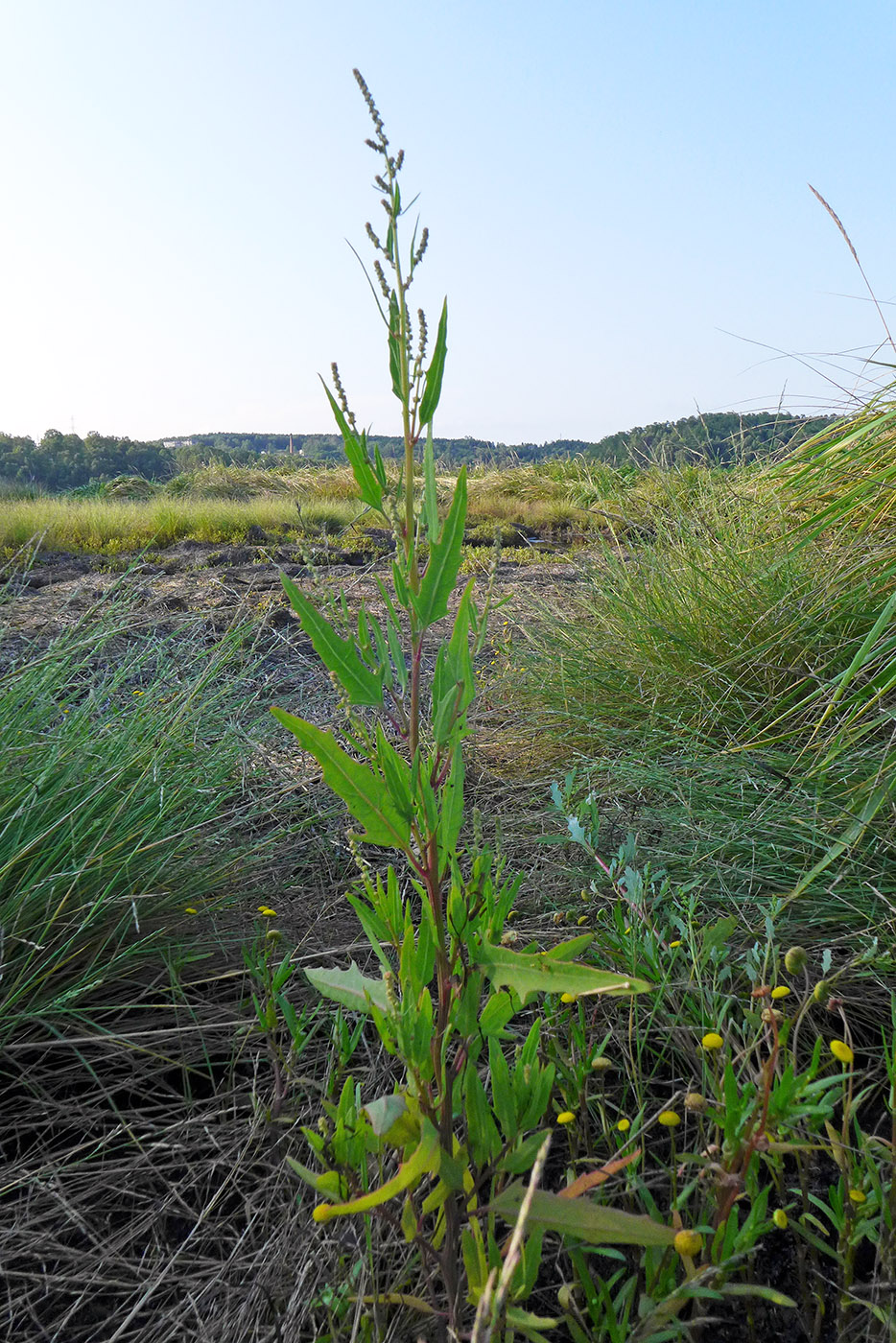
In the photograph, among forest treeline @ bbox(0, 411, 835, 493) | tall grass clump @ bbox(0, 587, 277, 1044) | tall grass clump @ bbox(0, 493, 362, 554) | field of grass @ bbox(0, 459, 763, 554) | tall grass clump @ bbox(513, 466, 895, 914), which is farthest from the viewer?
tall grass clump @ bbox(0, 493, 362, 554)

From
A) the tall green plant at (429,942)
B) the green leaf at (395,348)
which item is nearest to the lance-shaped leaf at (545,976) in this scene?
the tall green plant at (429,942)

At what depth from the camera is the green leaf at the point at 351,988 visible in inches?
26.9

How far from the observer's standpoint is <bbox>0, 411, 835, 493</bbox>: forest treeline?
8.81 feet

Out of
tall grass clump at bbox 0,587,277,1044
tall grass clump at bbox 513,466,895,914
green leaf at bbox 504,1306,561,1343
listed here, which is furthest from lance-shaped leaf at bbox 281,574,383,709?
tall grass clump at bbox 513,466,895,914

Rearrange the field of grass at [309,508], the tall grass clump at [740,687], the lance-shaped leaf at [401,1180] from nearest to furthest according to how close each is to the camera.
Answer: the lance-shaped leaf at [401,1180], the tall grass clump at [740,687], the field of grass at [309,508]

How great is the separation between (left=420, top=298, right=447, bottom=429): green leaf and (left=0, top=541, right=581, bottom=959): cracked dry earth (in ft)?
0.53

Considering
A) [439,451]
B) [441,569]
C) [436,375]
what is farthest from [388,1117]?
[439,451]

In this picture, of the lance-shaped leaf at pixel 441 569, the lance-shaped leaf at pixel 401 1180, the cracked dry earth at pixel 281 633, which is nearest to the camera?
the lance-shaped leaf at pixel 401 1180

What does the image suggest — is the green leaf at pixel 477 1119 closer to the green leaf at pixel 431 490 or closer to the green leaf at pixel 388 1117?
the green leaf at pixel 388 1117

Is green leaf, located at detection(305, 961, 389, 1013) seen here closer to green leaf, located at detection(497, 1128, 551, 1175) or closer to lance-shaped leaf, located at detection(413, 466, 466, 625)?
green leaf, located at detection(497, 1128, 551, 1175)

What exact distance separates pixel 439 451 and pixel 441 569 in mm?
3806

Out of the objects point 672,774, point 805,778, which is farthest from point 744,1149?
point 672,774

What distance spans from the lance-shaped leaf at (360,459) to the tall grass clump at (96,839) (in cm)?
70

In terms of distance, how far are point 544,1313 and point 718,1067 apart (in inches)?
12.0
